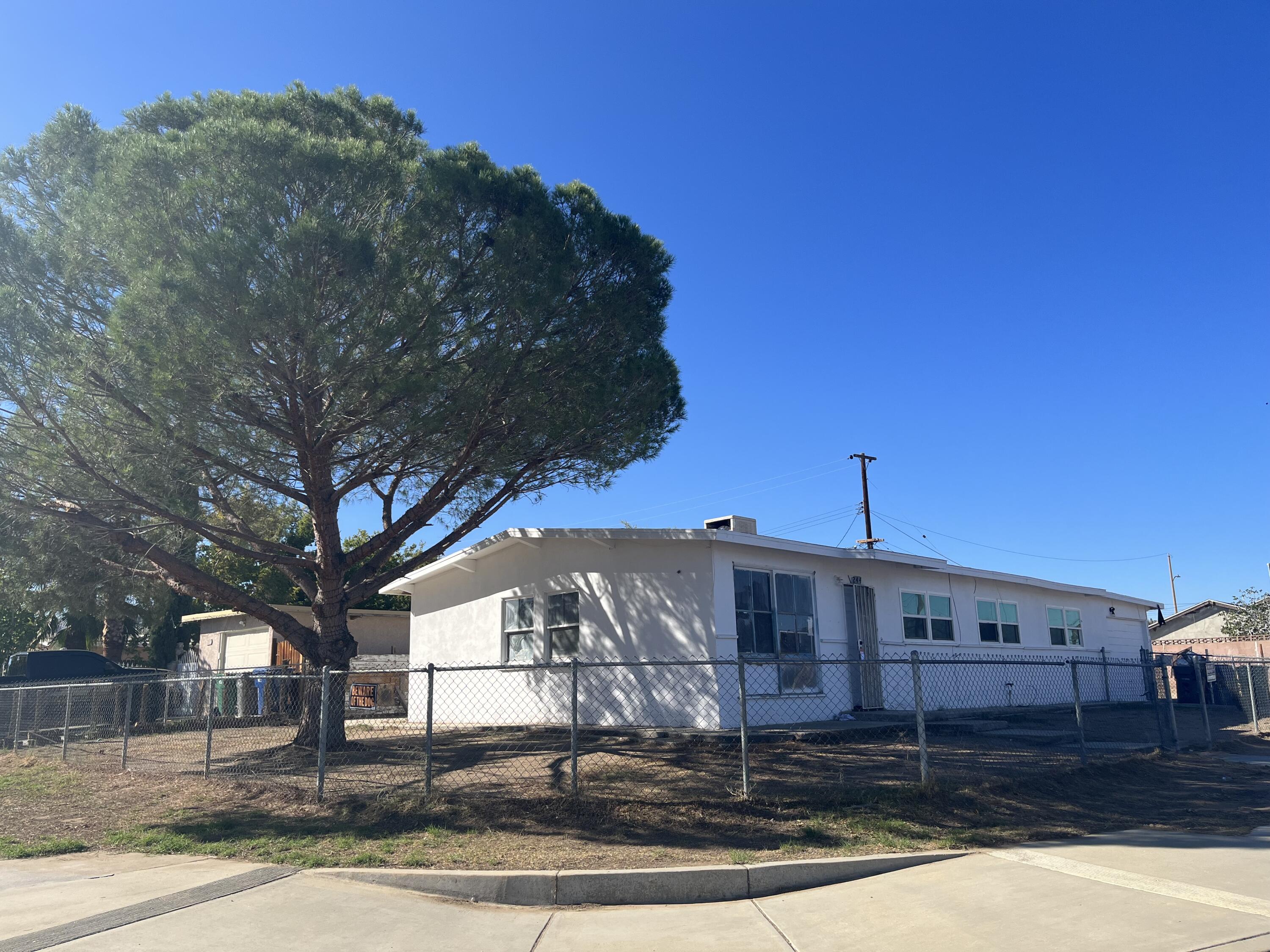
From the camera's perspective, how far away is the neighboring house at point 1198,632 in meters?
31.8

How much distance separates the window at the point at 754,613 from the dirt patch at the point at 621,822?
15.1ft

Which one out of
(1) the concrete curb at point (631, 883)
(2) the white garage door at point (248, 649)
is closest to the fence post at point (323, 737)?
(1) the concrete curb at point (631, 883)

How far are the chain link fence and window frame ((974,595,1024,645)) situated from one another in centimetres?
54

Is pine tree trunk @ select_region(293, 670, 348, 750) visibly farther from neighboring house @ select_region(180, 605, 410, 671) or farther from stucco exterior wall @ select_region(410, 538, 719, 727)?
neighboring house @ select_region(180, 605, 410, 671)

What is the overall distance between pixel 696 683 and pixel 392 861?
6.20 metres

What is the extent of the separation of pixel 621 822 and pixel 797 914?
86.3 inches

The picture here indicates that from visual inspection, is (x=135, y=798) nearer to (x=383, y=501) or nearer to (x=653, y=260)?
(x=383, y=501)

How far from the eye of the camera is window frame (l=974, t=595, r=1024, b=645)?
18.4 meters

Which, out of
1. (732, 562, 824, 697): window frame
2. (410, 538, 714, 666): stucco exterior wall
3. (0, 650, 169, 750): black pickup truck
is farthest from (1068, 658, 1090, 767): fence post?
(0, 650, 169, 750): black pickup truck

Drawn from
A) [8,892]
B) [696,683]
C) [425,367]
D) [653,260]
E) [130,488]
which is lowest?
[8,892]

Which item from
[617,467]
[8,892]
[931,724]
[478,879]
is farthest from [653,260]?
[8,892]

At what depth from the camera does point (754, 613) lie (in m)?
13.3

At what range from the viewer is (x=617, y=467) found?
14211 mm

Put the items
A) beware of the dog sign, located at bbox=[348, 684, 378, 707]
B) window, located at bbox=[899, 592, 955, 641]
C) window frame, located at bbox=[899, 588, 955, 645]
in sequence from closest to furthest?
window frame, located at bbox=[899, 588, 955, 645], window, located at bbox=[899, 592, 955, 641], beware of the dog sign, located at bbox=[348, 684, 378, 707]
